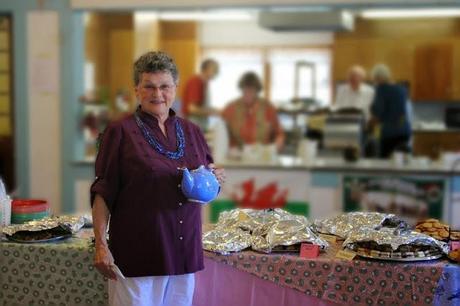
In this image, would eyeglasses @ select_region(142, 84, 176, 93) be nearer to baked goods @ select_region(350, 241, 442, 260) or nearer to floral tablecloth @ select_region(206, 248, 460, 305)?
floral tablecloth @ select_region(206, 248, 460, 305)

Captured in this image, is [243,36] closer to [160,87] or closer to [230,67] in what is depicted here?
[230,67]

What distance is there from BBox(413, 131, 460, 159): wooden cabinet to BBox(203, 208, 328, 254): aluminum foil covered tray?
20.7 ft

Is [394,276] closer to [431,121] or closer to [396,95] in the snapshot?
[396,95]

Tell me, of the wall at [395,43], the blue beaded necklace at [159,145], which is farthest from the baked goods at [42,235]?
the wall at [395,43]

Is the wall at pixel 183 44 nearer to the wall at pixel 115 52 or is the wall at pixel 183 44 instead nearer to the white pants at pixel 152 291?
the wall at pixel 115 52

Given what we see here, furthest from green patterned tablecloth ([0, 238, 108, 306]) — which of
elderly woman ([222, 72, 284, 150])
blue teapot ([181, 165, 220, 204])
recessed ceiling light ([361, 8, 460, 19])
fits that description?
recessed ceiling light ([361, 8, 460, 19])

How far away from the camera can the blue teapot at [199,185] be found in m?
2.22

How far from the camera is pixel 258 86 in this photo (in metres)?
5.73

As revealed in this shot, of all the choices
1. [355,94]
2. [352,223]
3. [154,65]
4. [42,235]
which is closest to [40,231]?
[42,235]

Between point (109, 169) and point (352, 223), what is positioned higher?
point (109, 169)

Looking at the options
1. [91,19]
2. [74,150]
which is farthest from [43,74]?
[91,19]

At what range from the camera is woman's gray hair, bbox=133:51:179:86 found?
2.24 metres

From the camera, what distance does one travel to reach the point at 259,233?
2803 mm

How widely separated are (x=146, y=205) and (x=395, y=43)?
298 inches
